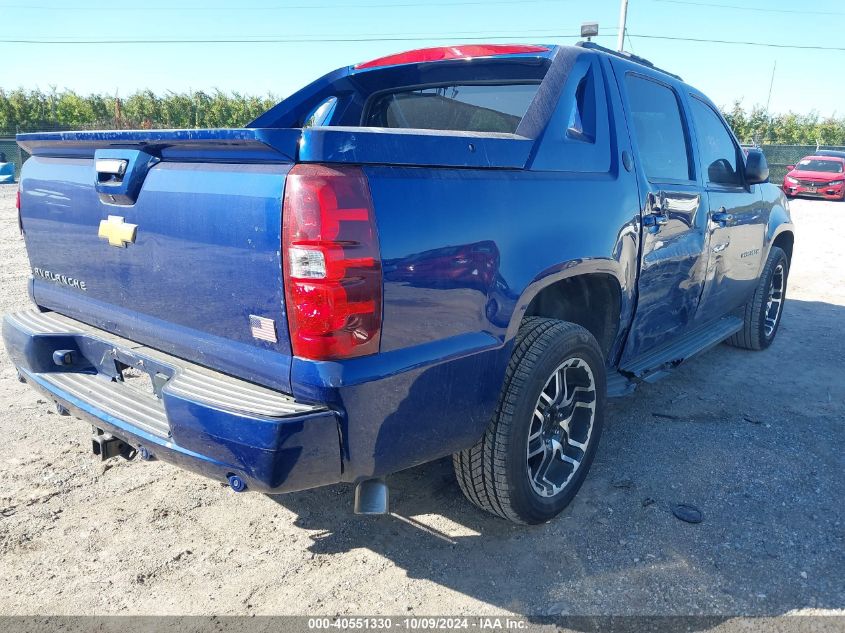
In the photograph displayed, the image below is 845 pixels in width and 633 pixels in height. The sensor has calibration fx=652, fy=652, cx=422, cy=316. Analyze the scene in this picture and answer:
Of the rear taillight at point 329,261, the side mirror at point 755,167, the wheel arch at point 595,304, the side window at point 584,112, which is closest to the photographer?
the rear taillight at point 329,261

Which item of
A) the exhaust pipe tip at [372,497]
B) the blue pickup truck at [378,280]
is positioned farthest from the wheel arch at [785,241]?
the exhaust pipe tip at [372,497]

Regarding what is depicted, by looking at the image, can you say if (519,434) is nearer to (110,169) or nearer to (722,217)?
(110,169)

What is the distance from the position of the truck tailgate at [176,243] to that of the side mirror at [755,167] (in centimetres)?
351

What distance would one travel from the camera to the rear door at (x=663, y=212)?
3264mm

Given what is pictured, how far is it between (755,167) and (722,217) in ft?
1.86

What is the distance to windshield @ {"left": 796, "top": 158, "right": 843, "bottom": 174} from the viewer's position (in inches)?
866

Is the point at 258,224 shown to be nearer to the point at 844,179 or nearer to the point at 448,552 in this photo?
the point at 448,552

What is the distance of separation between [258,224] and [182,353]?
66 cm

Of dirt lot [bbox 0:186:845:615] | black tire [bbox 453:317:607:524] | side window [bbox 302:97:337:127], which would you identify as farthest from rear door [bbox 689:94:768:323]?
side window [bbox 302:97:337:127]

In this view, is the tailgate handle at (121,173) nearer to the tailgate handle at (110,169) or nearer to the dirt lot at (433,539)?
the tailgate handle at (110,169)

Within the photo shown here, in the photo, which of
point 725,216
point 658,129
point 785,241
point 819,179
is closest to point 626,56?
point 658,129

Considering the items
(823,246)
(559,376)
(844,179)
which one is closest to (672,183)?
(559,376)

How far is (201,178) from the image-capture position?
213cm

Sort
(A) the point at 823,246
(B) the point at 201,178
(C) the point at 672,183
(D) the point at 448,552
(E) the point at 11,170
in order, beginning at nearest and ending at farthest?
(B) the point at 201,178 → (D) the point at 448,552 → (C) the point at 672,183 → (A) the point at 823,246 → (E) the point at 11,170
